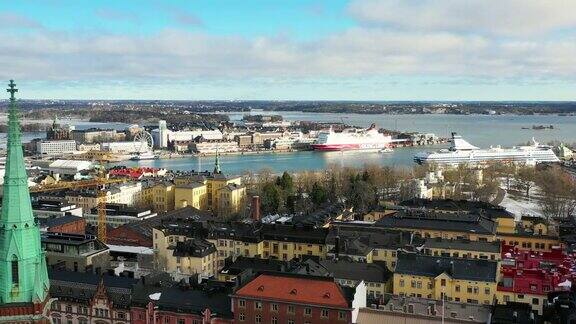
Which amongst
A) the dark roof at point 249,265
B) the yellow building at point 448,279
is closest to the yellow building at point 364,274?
the yellow building at point 448,279

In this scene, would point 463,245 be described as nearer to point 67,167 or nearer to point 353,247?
point 353,247

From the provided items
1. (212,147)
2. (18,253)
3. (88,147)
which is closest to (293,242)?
(18,253)

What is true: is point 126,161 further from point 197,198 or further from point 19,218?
point 19,218

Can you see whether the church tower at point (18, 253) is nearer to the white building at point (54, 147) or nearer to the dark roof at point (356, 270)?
the dark roof at point (356, 270)

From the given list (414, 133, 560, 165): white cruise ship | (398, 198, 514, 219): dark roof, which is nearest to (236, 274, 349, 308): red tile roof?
(398, 198, 514, 219): dark roof

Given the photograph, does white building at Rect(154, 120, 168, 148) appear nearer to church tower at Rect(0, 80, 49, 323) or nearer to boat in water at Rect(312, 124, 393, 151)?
boat in water at Rect(312, 124, 393, 151)

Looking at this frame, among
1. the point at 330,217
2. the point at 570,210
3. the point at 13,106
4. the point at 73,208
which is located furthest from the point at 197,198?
the point at 13,106
